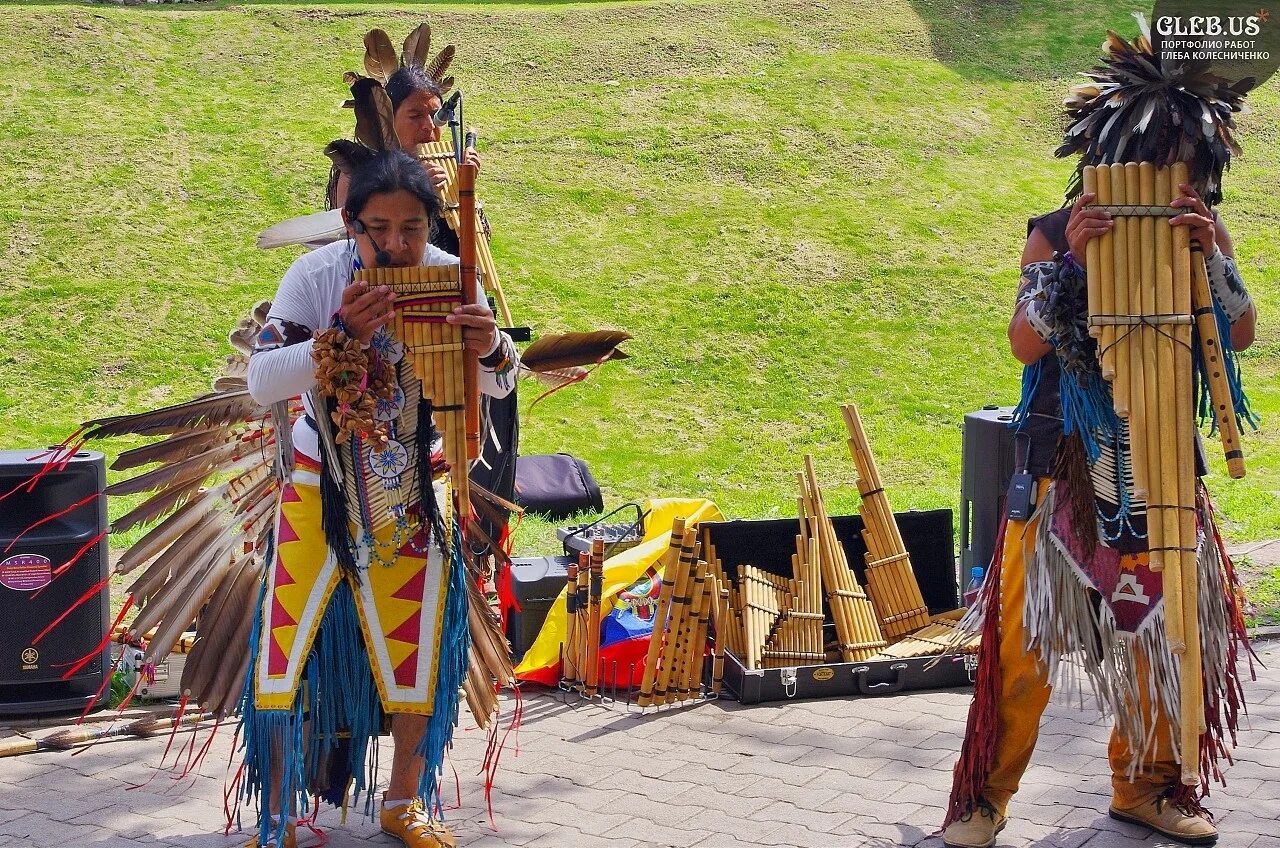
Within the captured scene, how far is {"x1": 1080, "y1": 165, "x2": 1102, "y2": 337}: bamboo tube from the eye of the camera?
3.09 metres

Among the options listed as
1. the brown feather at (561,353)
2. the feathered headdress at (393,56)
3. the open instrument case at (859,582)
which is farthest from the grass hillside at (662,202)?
the brown feather at (561,353)

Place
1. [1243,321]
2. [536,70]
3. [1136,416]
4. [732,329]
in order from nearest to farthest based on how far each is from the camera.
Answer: [1136,416], [1243,321], [732,329], [536,70]

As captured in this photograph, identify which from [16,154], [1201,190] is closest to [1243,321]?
[1201,190]

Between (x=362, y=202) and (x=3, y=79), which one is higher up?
(x=3, y=79)

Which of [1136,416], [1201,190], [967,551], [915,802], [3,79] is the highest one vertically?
[3,79]

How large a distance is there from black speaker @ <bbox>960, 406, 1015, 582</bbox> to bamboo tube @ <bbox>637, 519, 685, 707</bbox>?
132 cm

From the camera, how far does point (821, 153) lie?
44.0 ft

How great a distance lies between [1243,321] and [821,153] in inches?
409

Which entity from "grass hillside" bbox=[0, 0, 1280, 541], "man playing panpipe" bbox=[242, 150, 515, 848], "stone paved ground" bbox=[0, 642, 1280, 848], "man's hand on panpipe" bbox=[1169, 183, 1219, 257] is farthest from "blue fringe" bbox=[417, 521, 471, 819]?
"grass hillside" bbox=[0, 0, 1280, 541]

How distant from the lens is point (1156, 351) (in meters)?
3.10

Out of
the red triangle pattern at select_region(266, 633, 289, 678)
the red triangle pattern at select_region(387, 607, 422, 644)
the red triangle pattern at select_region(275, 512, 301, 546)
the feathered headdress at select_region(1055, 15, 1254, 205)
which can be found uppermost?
the feathered headdress at select_region(1055, 15, 1254, 205)

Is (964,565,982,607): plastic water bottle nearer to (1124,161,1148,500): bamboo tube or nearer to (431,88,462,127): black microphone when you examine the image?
(1124,161,1148,500): bamboo tube

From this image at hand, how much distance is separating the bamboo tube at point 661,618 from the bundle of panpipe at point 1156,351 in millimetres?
1940

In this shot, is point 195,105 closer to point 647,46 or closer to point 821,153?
point 647,46
